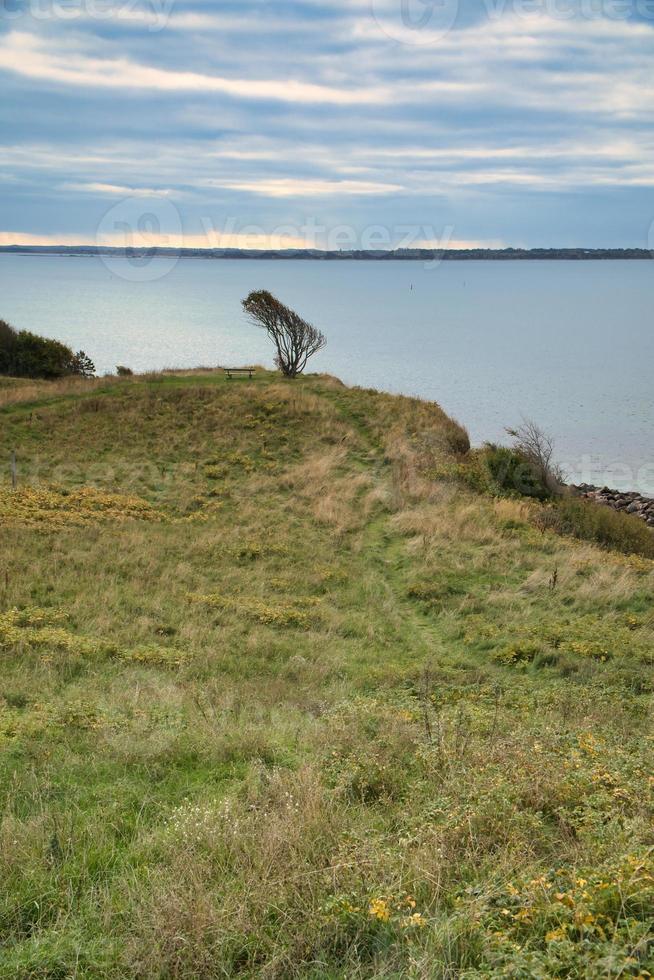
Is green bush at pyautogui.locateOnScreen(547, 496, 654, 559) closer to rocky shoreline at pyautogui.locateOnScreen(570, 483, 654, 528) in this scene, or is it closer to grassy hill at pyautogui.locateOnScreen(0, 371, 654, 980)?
grassy hill at pyautogui.locateOnScreen(0, 371, 654, 980)

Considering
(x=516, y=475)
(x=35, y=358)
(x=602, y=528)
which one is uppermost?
(x=35, y=358)

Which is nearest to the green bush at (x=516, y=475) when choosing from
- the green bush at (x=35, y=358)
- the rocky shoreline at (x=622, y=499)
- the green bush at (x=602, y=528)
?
the green bush at (x=602, y=528)

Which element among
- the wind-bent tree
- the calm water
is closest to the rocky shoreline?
the calm water

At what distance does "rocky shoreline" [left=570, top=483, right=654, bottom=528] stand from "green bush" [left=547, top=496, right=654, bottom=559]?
799cm

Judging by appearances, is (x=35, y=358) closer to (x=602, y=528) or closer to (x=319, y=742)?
(x=602, y=528)

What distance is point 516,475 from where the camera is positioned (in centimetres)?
2794

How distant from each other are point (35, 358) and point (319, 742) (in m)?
52.4

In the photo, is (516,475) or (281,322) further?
(281,322)

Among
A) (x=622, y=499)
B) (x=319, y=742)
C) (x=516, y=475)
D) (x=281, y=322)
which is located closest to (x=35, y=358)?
(x=281, y=322)

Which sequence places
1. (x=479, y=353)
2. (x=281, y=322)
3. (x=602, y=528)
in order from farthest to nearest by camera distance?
(x=479, y=353), (x=281, y=322), (x=602, y=528)

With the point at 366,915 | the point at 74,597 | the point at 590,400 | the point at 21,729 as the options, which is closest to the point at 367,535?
the point at 74,597

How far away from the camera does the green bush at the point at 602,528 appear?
79.2ft

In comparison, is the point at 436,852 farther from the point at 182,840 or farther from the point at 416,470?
the point at 416,470

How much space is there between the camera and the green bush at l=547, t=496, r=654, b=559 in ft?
79.2
